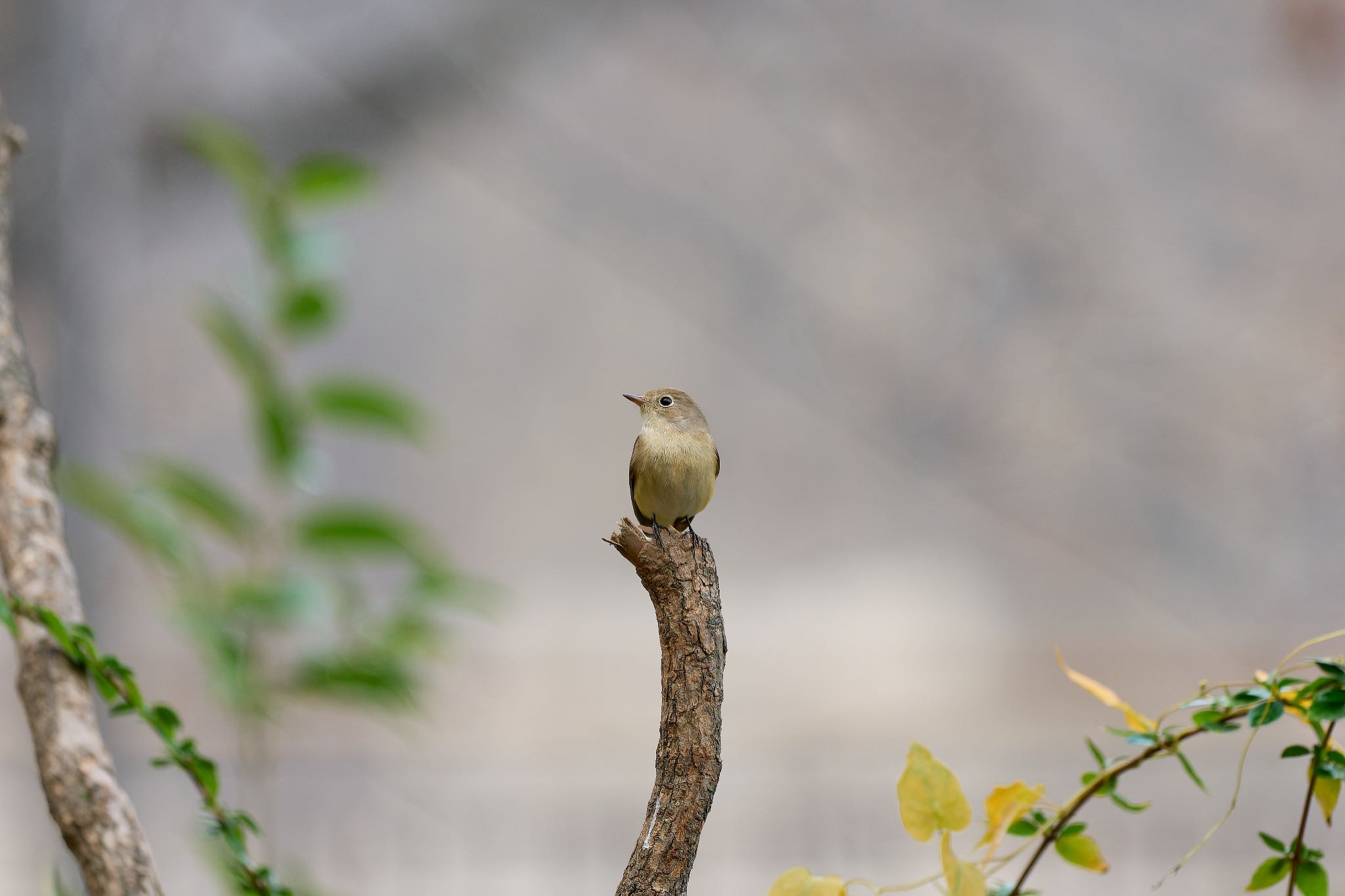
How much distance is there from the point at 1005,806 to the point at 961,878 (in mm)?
38

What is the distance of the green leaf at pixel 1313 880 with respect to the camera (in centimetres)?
31

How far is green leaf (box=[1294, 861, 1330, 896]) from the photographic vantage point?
12.4 inches

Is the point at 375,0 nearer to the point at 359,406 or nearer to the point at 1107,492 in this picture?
the point at 1107,492

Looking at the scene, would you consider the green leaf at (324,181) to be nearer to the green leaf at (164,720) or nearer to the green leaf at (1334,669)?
the green leaf at (164,720)

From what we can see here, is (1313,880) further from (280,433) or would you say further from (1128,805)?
(280,433)

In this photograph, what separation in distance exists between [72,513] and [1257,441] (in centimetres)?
245

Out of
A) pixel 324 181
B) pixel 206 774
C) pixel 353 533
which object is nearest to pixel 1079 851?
pixel 206 774

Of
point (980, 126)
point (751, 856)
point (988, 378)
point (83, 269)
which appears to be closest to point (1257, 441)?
point (988, 378)

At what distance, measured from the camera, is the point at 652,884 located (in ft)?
1.08

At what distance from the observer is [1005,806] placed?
320 millimetres

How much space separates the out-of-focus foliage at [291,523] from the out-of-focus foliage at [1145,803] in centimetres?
33

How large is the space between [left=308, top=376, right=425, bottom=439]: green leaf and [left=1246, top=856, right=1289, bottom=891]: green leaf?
0.42 m

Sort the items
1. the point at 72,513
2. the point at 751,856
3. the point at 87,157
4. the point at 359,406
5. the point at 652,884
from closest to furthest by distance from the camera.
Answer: the point at 652,884 → the point at 359,406 → the point at 72,513 → the point at 87,157 → the point at 751,856

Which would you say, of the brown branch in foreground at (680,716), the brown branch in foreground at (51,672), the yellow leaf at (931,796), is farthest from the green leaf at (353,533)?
the yellow leaf at (931,796)
